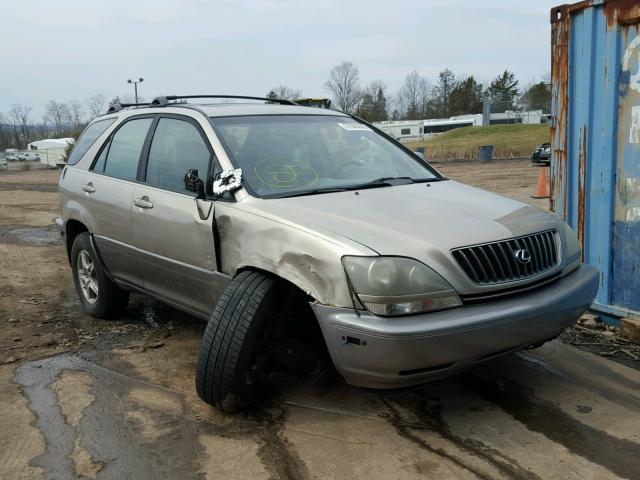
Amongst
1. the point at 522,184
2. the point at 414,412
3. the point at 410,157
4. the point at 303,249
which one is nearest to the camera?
the point at 303,249

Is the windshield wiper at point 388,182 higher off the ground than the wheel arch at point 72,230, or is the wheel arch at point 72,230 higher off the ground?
the windshield wiper at point 388,182

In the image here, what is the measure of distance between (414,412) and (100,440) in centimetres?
170

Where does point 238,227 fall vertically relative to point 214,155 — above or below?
below

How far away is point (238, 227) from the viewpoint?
3621 millimetres

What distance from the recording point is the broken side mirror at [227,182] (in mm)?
3752

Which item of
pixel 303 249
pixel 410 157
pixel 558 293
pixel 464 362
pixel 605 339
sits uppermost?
pixel 410 157

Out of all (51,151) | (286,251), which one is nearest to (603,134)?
(286,251)

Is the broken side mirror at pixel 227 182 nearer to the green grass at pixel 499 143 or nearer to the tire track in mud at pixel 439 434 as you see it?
the tire track in mud at pixel 439 434

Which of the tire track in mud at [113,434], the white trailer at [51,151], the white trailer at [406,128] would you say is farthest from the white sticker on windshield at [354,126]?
the white trailer at [406,128]

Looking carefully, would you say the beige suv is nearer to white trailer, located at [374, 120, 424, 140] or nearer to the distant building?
the distant building

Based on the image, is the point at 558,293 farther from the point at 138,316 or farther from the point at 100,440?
the point at 138,316

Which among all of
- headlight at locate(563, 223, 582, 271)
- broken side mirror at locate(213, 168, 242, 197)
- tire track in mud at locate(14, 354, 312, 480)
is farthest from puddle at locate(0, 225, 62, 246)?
headlight at locate(563, 223, 582, 271)

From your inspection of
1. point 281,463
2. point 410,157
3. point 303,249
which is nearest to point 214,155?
point 303,249

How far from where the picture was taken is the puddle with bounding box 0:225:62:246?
9961 millimetres
